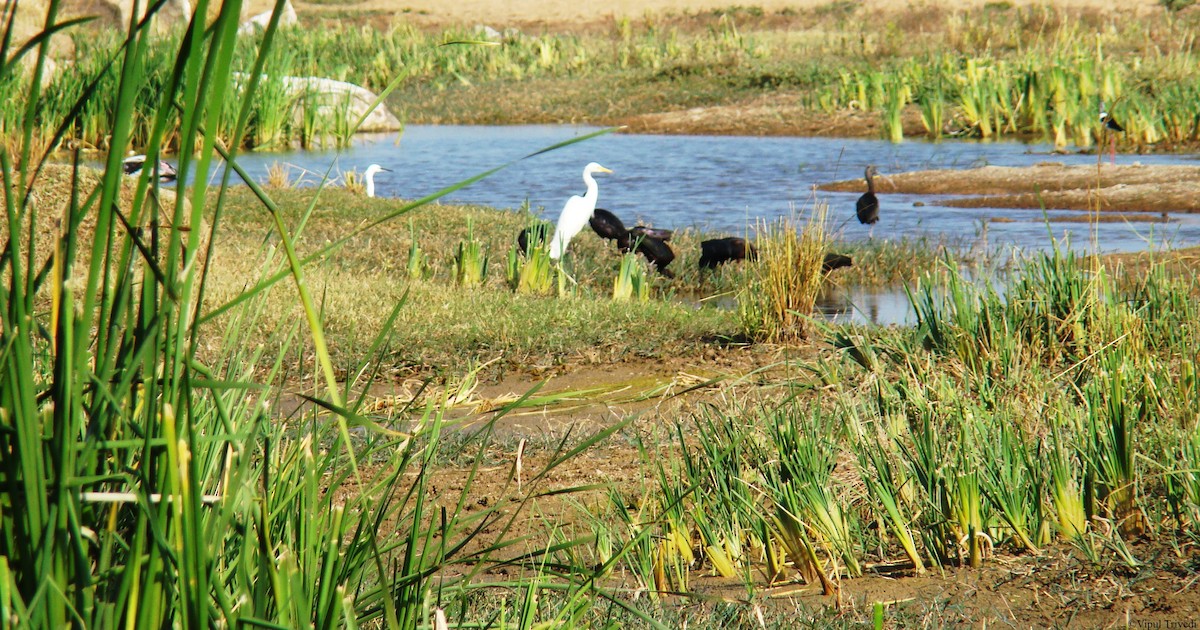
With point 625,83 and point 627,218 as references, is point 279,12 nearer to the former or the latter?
point 627,218

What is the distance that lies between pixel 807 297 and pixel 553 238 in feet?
7.07

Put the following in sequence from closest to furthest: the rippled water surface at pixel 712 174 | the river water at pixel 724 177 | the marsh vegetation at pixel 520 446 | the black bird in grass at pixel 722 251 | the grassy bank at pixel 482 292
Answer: the marsh vegetation at pixel 520 446, the grassy bank at pixel 482 292, the black bird in grass at pixel 722 251, the river water at pixel 724 177, the rippled water surface at pixel 712 174

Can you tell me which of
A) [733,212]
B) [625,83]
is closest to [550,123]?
[625,83]

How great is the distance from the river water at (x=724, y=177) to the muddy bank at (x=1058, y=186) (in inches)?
12.8

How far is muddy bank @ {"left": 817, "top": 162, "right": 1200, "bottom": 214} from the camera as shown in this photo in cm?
1170

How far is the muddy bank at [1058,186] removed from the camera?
1170cm

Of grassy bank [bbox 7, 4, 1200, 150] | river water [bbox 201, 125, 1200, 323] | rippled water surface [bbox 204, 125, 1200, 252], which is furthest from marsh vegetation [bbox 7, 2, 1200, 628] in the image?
grassy bank [bbox 7, 4, 1200, 150]

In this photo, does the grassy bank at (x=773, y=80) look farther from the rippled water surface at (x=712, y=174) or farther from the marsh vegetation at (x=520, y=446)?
the marsh vegetation at (x=520, y=446)

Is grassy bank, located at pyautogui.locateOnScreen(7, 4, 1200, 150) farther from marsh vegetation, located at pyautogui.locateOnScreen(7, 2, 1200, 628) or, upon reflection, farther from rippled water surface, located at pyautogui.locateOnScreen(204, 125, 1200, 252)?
marsh vegetation, located at pyautogui.locateOnScreen(7, 2, 1200, 628)

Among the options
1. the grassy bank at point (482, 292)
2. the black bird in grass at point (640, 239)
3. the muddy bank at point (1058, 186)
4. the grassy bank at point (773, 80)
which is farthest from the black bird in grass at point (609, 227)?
the muddy bank at point (1058, 186)

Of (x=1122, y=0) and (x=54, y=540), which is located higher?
(x=1122, y=0)

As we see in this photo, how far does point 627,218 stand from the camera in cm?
1184

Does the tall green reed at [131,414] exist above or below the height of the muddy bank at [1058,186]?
above

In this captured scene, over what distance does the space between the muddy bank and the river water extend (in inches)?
12.8
